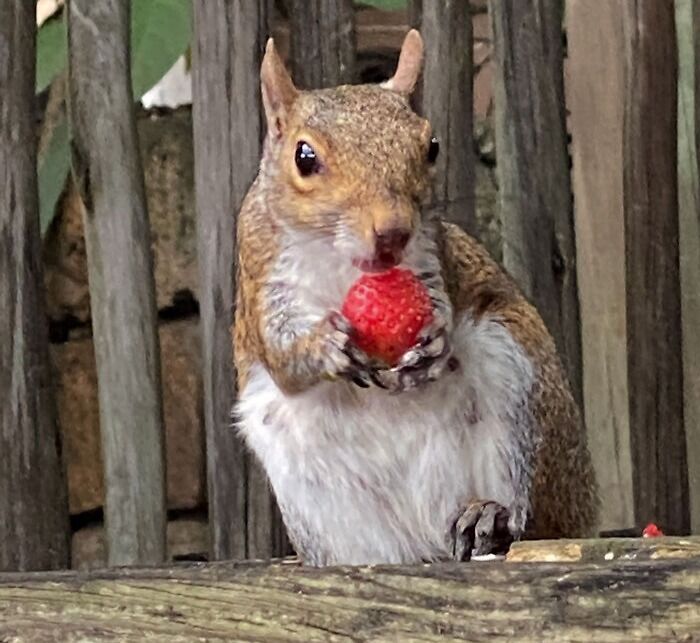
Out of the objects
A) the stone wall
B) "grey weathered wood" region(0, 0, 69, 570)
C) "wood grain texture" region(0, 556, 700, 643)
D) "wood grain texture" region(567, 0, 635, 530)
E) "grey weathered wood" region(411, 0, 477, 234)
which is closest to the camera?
"wood grain texture" region(0, 556, 700, 643)

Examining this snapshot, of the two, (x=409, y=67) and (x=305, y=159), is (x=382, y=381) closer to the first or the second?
(x=305, y=159)

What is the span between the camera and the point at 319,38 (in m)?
1.43

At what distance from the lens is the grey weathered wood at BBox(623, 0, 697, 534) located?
147 cm

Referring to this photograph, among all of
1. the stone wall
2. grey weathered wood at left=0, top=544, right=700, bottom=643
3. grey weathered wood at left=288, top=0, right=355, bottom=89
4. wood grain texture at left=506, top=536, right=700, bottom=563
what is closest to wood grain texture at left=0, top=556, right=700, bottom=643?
grey weathered wood at left=0, top=544, right=700, bottom=643

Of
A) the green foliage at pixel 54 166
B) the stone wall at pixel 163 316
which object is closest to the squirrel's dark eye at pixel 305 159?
the green foliage at pixel 54 166

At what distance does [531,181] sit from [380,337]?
47 centimetres

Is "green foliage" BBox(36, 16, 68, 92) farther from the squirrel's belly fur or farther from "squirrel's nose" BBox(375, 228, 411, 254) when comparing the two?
→ "squirrel's nose" BBox(375, 228, 411, 254)

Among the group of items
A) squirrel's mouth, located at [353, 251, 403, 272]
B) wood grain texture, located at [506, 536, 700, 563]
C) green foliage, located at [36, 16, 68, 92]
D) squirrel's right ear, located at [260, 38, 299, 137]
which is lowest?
wood grain texture, located at [506, 536, 700, 563]

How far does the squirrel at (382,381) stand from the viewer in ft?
3.56

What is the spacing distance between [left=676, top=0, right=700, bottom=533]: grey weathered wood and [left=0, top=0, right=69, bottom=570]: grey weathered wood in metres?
0.66

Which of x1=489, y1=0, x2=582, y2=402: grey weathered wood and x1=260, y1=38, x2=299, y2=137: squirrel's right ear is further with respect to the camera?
x1=489, y1=0, x2=582, y2=402: grey weathered wood

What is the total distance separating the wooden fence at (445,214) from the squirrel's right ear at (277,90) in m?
0.21

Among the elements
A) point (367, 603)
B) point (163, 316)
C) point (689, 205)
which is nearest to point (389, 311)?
point (367, 603)

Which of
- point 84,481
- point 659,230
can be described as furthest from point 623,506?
point 84,481
